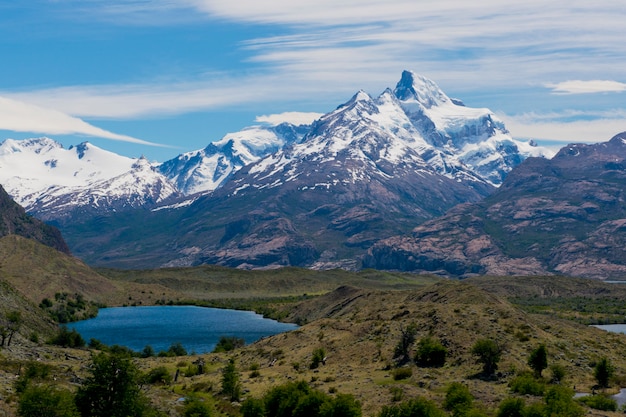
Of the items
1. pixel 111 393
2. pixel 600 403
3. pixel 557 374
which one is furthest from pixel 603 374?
pixel 111 393

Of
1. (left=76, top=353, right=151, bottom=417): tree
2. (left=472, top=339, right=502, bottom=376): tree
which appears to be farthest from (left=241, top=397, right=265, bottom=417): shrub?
(left=472, top=339, right=502, bottom=376): tree

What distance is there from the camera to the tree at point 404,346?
12731 cm

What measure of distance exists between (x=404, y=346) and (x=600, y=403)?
35.8m

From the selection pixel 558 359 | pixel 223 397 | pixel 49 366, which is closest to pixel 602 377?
pixel 558 359

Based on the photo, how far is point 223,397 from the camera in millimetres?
118875

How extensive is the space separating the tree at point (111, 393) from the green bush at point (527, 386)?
47.2 m

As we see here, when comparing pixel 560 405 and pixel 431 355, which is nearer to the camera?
pixel 560 405

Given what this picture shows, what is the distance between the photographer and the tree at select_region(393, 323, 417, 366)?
127 meters

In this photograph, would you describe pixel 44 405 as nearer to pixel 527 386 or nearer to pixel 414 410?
pixel 414 410

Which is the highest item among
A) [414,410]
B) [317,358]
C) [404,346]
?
[404,346]

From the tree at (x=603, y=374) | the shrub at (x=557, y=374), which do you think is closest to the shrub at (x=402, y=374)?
the shrub at (x=557, y=374)

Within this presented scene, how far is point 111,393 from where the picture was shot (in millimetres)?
97125

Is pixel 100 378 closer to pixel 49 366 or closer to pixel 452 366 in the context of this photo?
pixel 49 366

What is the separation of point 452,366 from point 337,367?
1941 centimetres
